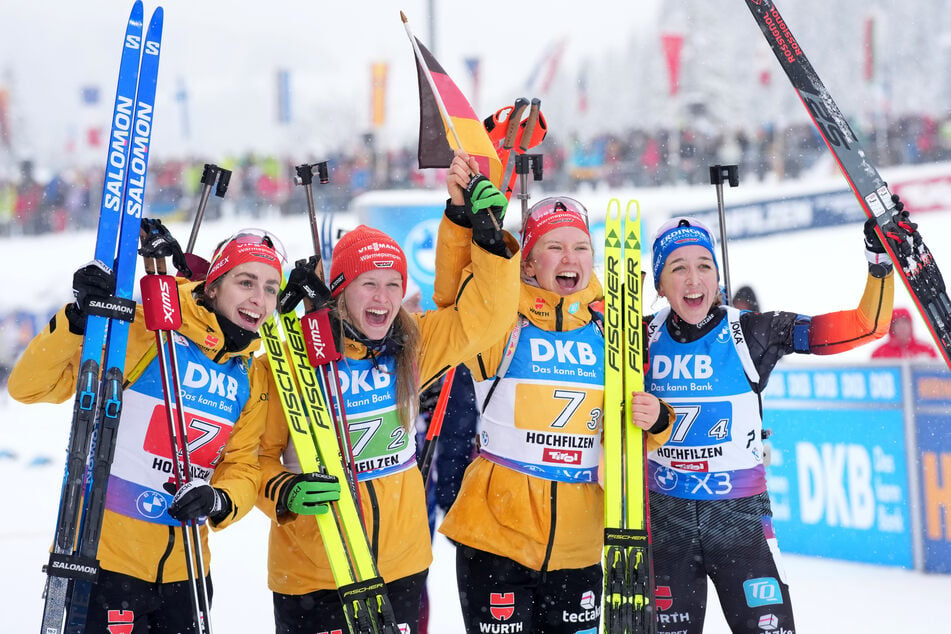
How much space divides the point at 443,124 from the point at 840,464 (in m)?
4.22

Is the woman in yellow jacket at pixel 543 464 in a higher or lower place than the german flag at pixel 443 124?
lower

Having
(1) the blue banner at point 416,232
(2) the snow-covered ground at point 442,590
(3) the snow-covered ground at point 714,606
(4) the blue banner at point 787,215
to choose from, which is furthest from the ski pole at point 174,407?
(4) the blue banner at point 787,215

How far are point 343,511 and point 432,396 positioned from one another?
1.26 metres

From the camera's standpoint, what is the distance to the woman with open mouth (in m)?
2.92

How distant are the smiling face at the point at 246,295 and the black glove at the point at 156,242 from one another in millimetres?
165

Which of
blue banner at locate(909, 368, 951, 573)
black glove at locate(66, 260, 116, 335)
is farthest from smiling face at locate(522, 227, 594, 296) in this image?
blue banner at locate(909, 368, 951, 573)

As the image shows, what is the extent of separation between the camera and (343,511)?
105 inches

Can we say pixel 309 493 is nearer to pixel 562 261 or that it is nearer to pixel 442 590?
pixel 562 261

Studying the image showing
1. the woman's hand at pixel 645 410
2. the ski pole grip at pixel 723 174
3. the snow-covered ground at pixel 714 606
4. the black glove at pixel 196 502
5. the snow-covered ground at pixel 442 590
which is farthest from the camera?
the snow-covered ground at pixel 714 606

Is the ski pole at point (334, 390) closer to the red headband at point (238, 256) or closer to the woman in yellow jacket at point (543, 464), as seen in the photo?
the red headband at point (238, 256)

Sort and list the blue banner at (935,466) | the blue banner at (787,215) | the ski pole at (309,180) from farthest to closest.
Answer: the blue banner at (787,215), the blue banner at (935,466), the ski pole at (309,180)

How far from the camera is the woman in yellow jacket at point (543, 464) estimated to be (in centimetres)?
284

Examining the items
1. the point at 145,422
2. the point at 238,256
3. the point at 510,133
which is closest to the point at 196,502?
the point at 145,422

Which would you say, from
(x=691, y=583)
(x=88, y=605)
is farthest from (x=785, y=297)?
(x=88, y=605)
